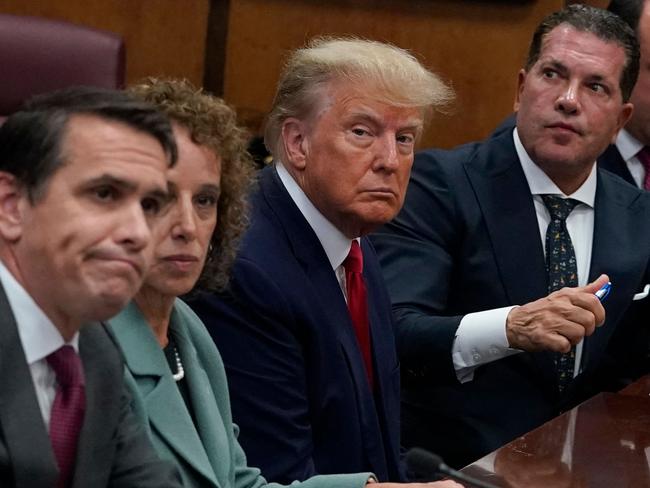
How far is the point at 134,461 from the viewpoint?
60.8 inches

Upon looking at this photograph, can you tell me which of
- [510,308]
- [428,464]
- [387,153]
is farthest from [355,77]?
[428,464]

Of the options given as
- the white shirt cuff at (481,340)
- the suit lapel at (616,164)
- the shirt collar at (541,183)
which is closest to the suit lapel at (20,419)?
the white shirt cuff at (481,340)

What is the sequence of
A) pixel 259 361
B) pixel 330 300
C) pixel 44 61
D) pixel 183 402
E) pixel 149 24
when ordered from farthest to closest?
pixel 149 24
pixel 44 61
pixel 330 300
pixel 259 361
pixel 183 402

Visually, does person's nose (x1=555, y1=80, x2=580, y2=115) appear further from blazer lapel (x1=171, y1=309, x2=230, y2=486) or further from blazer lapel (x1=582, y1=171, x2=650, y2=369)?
blazer lapel (x1=171, y1=309, x2=230, y2=486)

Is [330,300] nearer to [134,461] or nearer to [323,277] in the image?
[323,277]

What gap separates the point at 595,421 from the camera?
2.46 m

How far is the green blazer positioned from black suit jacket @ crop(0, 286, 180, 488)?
13 cm

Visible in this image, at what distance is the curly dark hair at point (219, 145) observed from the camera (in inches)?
73.9

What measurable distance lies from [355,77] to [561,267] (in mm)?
776

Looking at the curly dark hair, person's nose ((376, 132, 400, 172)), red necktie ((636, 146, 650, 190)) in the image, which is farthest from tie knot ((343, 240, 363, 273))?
red necktie ((636, 146, 650, 190))

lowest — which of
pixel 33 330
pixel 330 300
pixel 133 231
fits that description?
pixel 330 300

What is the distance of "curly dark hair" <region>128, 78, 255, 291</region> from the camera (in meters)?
1.88

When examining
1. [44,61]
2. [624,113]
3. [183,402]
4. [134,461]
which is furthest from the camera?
[44,61]

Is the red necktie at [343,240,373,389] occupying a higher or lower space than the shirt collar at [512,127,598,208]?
lower
